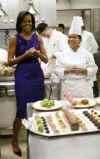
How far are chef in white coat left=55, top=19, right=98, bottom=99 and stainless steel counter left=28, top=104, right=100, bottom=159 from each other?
117cm

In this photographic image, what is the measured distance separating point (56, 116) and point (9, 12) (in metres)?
2.94

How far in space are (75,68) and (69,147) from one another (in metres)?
1.22

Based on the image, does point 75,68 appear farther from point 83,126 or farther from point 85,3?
point 85,3

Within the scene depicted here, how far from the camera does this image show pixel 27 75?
251 centimetres

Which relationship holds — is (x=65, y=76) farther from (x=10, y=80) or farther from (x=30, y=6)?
(x=30, y=6)

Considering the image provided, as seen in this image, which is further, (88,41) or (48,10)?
(88,41)

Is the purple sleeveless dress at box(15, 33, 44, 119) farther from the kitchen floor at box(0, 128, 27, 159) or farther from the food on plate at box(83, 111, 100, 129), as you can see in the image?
the food on plate at box(83, 111, 100, 129)

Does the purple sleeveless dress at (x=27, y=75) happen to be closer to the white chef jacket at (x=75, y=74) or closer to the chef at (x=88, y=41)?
the white chef jacket at (x=75, y=74)

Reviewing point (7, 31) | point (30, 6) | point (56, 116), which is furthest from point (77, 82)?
point (7, 31)

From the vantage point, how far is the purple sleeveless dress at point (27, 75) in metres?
2.49

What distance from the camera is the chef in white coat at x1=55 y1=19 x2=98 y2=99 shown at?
2646mm

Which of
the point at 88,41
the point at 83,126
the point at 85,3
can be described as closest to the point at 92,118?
the point at 83,126

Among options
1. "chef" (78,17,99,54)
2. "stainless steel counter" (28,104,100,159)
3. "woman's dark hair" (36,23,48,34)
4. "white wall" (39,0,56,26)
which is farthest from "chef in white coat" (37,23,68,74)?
"stainless steel counter" (28,104,100,159)

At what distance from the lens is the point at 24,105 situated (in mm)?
2564
